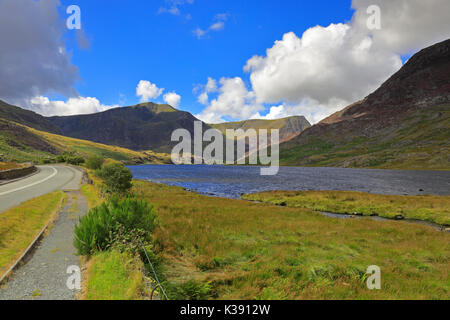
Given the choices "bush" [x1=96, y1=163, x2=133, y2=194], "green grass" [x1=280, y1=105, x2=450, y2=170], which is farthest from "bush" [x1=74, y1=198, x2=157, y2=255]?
"green grass" [x1=280, y1=105, x2=450, y2=170]

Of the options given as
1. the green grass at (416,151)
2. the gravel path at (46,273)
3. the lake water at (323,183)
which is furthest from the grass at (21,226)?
the green grass at (416,151)

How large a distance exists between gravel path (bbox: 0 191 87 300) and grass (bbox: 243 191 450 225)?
31.6m

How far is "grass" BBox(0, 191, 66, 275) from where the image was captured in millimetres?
8266

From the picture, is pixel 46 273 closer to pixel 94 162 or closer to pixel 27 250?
pixel 27 250

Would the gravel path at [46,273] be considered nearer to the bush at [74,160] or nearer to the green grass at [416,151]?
the bush at [74,160]

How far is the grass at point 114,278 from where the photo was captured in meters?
5.66

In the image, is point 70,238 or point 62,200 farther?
point 62,200

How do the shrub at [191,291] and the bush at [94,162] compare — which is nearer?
the shrub at [191,291]

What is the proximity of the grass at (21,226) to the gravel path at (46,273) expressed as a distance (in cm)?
53
